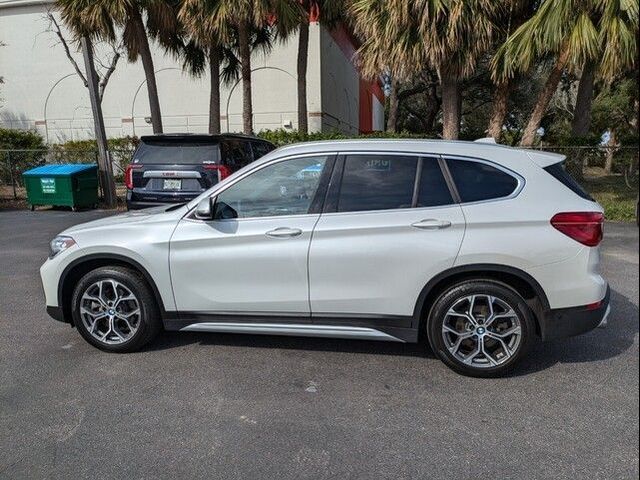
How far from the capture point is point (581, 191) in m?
3.62

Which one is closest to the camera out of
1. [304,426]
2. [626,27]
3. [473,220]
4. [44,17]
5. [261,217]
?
[304,426]

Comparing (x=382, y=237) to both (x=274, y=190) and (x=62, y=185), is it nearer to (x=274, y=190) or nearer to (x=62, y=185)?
(x=274, y=190)

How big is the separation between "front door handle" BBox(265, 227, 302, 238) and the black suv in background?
4.24 metres

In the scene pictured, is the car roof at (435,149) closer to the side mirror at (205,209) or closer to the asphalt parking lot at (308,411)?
the side mirror at (205,209)

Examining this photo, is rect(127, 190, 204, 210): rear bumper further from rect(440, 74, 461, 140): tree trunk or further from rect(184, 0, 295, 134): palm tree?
rect(440, 74, 461, 140): tree trunk

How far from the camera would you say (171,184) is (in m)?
7.73

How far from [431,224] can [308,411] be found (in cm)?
154

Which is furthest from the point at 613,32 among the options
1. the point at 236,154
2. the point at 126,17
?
the point at 126,17

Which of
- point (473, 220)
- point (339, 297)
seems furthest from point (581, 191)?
point (339, 297)

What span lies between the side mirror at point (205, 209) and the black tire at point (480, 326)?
1837 millimetres

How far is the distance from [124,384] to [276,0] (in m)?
11.0

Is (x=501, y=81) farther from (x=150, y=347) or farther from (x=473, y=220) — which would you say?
(x=150, y=347)

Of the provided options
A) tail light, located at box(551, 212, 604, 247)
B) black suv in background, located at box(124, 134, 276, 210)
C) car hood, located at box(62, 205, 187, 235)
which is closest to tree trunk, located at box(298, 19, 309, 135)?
black suv in background, located at box(124, 134, 276, 210)

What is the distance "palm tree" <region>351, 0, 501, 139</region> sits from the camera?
10320 mm
